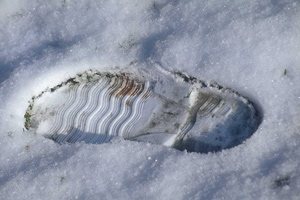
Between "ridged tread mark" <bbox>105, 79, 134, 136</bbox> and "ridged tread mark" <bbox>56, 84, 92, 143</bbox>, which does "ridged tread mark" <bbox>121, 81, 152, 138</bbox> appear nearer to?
"ridged tread mark" <bbox>105, 79, 134, 136</bbox>

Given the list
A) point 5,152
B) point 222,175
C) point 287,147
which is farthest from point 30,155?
point 287,147

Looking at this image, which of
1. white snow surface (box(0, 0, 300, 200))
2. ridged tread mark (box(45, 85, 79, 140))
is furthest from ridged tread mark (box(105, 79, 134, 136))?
ridged tread mark (box(45, 85, 79, 140))

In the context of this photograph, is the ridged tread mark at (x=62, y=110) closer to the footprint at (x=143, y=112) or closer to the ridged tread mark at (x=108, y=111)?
the footprint at (x=143, y=112)

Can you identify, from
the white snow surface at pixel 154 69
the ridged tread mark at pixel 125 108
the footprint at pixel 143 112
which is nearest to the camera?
the white snow surface at pixel 154 69

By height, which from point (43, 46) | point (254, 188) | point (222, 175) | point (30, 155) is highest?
point (43, 46)

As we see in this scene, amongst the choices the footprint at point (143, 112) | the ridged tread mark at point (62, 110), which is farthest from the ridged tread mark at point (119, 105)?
the ridged tread mark at point (62, 110)

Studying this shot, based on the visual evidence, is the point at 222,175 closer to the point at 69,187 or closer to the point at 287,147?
the point at 287,147

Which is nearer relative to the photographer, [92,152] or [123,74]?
[92,152]
